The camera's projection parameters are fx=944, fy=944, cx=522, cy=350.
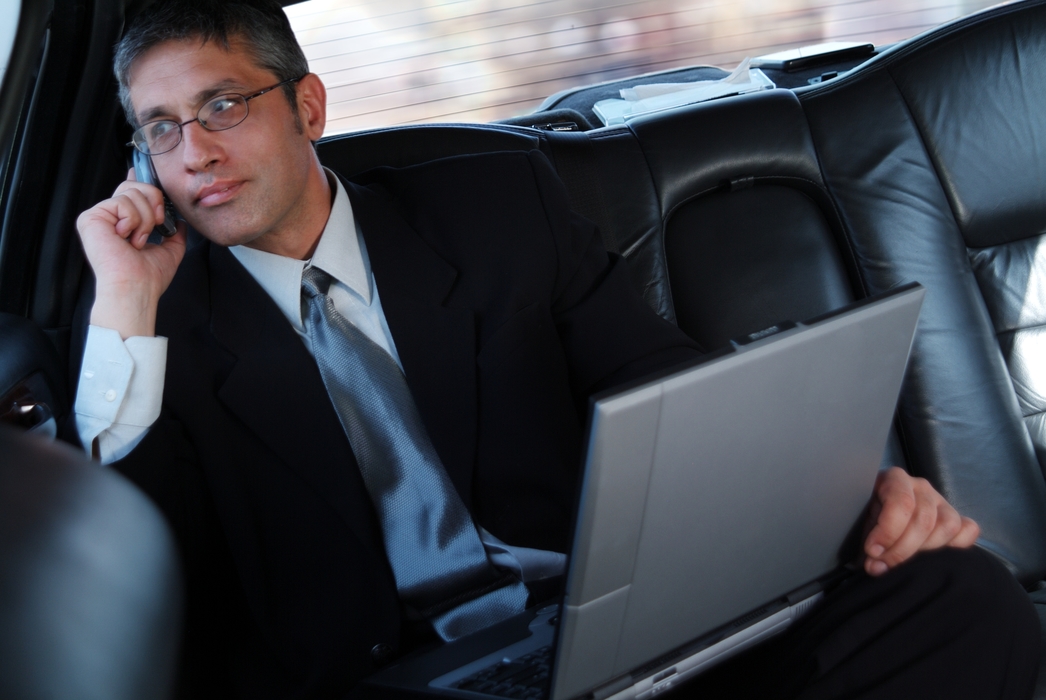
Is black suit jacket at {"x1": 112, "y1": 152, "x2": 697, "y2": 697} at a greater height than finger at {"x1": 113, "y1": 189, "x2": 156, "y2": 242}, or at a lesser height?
lesser

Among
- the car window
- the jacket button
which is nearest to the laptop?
the jacket button

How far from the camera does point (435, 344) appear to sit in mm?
1328

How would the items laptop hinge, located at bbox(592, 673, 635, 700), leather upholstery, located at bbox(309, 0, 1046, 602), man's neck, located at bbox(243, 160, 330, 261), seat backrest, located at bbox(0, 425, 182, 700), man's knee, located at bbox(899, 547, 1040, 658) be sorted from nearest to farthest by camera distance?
seat backrest, located at bbox(0, 425, 182, 700) → laptop hinge, located at bbox(592, 673, 635, 700) → man's knee, located at bbox(899, 547, 1040, 658) → man's neck, located at bbox(243, 160, 330, 261) → leather upholstery, located at bbox(309, 0, 1046, 602)

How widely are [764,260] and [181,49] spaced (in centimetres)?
104

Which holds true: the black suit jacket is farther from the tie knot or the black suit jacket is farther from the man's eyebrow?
the man's eyebrow

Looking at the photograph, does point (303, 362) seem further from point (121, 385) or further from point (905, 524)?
point (905, 524)

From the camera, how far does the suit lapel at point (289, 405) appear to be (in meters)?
1.25

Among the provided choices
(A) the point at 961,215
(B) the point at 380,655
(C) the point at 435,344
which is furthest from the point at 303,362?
(A) the point at 961,215

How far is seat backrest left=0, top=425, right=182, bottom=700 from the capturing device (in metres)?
0.35

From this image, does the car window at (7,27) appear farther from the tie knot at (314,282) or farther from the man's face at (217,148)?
the tie knot at (314,282)

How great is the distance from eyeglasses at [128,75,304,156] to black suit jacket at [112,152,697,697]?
169 mm

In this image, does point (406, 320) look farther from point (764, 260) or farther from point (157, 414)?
point (764, 260)

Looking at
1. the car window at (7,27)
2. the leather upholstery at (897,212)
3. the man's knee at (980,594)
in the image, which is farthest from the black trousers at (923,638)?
the car window at (7,27)

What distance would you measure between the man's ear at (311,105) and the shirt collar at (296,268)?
17cm
